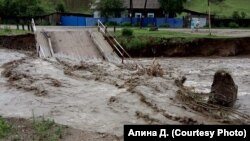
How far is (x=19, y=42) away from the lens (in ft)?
137

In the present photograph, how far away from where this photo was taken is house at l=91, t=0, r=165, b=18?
6938 centimetres

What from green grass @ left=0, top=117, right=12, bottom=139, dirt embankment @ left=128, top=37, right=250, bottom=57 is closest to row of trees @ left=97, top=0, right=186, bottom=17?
dirt embankment @ left=128, top=37, right=250, bottom=57

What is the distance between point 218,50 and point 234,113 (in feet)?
76.9

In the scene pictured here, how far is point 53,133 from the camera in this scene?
1446 centimetres

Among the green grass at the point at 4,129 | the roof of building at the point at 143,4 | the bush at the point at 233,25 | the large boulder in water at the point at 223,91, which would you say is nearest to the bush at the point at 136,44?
the large boulder in water at the point at 223,91

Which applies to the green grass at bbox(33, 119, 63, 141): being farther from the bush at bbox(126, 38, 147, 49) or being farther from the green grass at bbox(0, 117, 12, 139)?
the bush at bbox(126, 38, 147, 49)

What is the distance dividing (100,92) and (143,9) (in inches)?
1885

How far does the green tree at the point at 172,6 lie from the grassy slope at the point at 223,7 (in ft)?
22.3

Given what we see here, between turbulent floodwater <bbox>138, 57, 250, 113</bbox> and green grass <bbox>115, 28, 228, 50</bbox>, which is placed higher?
green grass <bbox>115, 28, 228, 50</bbox>

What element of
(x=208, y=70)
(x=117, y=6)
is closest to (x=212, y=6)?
(x=117, y=6)

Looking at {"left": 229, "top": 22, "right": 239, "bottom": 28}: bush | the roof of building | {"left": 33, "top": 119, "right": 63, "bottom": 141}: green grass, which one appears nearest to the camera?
{"left": 33, "top": 119, "right": 63, "bottom": 141}: green grass

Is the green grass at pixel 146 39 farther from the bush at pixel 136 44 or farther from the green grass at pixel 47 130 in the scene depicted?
the green grass at pixel 47 130

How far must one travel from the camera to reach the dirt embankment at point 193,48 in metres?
41.8
